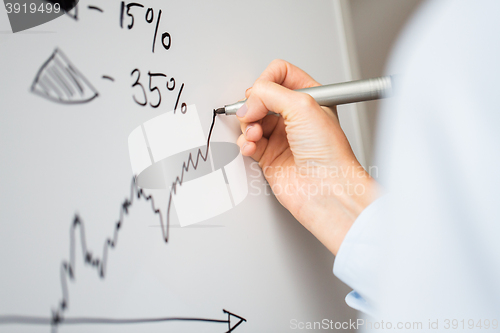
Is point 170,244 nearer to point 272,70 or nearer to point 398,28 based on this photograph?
point 272,70

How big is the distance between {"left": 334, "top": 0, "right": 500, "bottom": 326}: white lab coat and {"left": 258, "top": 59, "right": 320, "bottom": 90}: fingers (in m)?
0.15

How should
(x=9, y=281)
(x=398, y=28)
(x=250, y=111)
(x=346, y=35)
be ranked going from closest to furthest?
(x=9, y=281)
(x=250, y=111)
(x=346, y=35)
(x=398, y=28)

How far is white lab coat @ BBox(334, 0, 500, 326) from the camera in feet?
0.58

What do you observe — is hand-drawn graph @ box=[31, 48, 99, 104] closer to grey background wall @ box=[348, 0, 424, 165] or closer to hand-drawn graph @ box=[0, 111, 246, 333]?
hand-drawn graph @ box=[0, 111, 246, 333]

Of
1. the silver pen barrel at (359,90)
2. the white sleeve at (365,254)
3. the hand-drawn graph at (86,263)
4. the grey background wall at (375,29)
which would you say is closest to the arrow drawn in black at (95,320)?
the hand-drawn graph at (86,263)

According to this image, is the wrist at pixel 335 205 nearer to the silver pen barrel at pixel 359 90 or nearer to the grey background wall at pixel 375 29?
the silver pen barrel at pixel 359 90

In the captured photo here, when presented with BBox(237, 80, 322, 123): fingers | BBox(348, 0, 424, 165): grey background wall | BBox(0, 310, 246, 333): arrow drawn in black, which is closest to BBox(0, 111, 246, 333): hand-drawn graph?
BBox(0, 310, 246, 333): arrow drawn in black

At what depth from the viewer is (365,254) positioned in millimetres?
261

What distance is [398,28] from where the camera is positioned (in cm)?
72

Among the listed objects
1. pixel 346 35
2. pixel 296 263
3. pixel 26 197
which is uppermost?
pixel 346 35

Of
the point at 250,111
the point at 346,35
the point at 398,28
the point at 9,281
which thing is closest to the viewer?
the point at 9,281

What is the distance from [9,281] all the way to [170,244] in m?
0.10

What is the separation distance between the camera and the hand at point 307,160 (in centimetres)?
29

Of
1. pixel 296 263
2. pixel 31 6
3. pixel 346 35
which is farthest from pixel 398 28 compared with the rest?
pixel 31 6
